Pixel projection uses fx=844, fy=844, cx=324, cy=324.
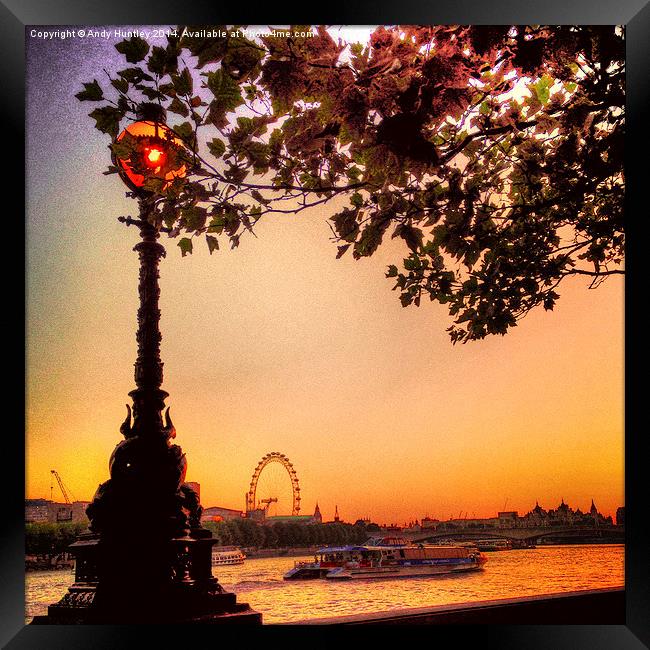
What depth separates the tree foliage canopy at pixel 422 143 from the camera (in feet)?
15.4

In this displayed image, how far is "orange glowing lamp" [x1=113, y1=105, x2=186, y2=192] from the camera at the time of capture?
512cm

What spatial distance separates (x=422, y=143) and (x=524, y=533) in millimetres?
2934

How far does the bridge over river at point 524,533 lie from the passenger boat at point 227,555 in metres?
1.13

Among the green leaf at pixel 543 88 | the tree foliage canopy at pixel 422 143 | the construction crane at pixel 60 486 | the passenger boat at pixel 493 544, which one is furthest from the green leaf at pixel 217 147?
the passenger boat at pixel 493 544

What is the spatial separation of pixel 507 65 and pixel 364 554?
3373mm

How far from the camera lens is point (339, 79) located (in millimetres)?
4688

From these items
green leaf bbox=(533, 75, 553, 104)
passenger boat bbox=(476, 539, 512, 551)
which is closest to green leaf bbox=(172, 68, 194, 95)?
green leaf bbox=(533, 75, 553, 104)

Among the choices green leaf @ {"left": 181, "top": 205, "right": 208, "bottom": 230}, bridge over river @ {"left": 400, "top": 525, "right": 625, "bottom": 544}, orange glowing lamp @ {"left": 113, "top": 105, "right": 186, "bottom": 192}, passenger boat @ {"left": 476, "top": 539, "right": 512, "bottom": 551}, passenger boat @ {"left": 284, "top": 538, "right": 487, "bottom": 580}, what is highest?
orange glowing lamp @ {"left": 113, "top": 105, "right": 186, "bottom": 192}

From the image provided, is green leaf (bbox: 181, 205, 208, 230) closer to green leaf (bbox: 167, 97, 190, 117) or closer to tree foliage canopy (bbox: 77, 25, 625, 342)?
tree foliage canopy (bbox: 77, 25, 625, 342)

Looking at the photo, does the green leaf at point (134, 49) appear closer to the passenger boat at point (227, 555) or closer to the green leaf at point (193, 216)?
the green leaf at point (193, 216)

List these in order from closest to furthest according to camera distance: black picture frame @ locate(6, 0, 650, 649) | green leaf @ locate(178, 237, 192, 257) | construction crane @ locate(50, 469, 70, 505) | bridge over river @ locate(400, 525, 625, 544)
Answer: black picture frame @ locate(6, 0, 650, 649) → green leaf @ locate(178, 237, 192, 257) → construction crane @ locate(50, 469, 70, 505) → bridge over river @ locate(400, 525, 625, 544)

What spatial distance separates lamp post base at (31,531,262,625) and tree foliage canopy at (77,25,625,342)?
1.97m
